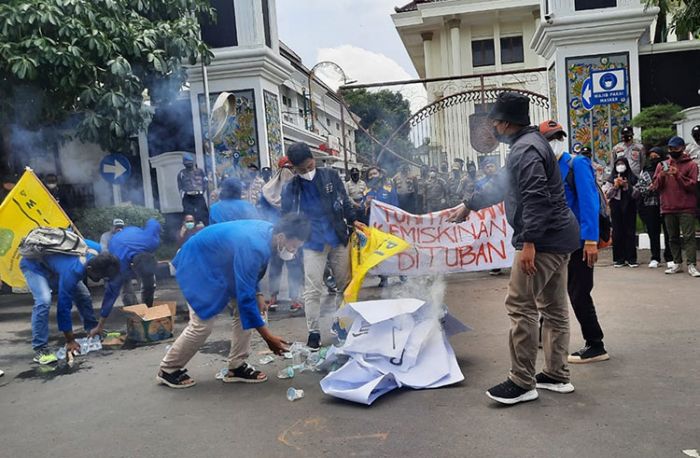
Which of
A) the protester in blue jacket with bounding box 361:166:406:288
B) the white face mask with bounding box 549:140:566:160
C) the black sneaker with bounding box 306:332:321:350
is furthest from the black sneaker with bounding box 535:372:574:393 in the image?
the protester in blue jacket with bounding box 361:166:406:288

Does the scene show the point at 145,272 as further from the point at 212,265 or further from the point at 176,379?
the point at 212,265

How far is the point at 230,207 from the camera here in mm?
5953

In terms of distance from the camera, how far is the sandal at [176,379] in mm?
4543

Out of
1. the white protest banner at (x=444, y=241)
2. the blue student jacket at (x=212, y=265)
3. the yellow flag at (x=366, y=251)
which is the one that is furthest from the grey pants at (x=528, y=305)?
the white protest banner at (x=444, y=241)

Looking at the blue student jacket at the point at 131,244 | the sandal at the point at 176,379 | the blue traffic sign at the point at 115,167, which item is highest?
the blue traffic sign at the point at 115,167

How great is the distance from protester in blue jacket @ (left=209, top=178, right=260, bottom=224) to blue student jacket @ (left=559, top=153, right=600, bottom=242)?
3052mm

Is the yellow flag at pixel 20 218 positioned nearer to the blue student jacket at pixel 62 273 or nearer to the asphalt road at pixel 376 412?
the blue student jacket at pixel 62 273

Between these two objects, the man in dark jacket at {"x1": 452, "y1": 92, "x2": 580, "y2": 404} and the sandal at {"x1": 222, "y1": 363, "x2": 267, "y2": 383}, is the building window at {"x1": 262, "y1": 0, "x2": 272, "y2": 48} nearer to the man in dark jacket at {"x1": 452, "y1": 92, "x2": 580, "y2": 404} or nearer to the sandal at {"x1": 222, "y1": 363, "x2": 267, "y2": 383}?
the sandal at {"x1": 222, "y1": 363, "x2": 267, "y2": 383}

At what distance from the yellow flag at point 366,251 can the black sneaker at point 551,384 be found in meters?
1.58

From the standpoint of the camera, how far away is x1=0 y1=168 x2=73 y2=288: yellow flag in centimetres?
615

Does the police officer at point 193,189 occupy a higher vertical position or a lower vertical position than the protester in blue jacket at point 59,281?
higher

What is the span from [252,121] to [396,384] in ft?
23.2

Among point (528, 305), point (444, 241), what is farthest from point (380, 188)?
point (528, 305)

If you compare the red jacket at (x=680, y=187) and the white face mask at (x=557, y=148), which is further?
the red jacket at (x=680, y=187)
